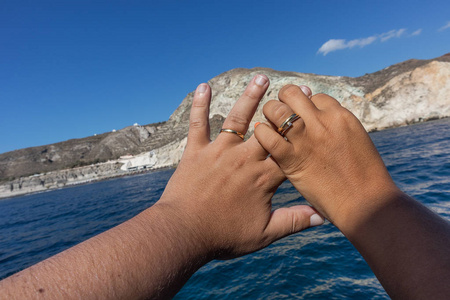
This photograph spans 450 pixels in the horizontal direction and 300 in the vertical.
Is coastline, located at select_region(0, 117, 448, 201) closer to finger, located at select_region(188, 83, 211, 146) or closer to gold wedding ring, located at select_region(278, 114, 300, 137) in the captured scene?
finger, located at select_region(188, 83, 211, 146)

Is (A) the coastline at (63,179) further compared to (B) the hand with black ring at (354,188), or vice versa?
(A) the coastline at (63,179)

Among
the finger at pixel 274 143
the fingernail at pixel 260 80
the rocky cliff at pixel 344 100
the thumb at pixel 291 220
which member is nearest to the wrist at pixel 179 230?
the thumb at pixel 291 220

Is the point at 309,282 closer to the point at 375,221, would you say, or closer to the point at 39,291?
the point at 375,221

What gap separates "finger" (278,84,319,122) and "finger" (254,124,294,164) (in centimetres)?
19

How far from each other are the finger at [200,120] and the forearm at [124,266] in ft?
1.88

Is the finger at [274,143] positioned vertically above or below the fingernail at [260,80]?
below

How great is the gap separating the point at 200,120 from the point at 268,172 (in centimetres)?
60

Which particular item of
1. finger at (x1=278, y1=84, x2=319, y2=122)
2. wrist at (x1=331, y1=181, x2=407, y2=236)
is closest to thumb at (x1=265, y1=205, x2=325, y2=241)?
wrist at (x1=331, y1=181, x2=407, y2=236)

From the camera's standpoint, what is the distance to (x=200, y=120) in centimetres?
171

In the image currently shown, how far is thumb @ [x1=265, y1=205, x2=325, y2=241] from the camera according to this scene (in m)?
1.62

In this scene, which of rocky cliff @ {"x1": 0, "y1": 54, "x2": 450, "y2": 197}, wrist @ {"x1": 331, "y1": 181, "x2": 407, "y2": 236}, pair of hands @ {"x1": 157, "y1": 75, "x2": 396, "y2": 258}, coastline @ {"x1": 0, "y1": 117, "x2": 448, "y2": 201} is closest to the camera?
wrist @ {"x1": 331, "y1": 181, "x2": 407, "y2": 236}

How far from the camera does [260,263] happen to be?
4.93 metres

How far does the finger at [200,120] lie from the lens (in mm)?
1692

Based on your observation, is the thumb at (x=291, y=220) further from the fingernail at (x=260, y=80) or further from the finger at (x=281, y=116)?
the fingernail at (x=260, y=80)
